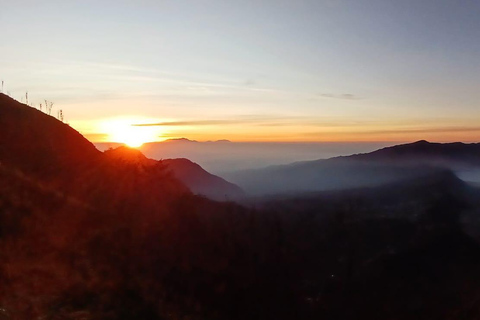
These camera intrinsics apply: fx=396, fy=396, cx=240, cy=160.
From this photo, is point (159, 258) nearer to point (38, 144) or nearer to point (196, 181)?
point (38, 144)

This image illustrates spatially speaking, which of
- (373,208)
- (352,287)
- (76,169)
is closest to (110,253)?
(76,169)

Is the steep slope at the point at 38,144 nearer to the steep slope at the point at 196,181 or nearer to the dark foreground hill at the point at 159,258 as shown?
the dark foreground hill at the point at 159,258

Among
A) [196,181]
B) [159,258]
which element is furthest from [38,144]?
[196,181]

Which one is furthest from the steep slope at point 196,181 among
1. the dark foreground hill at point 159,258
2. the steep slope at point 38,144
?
the steep slope at point 38,144

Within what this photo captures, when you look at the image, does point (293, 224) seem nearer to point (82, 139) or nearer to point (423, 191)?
point (82, 139)

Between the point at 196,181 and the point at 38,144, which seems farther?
the point at 196,181

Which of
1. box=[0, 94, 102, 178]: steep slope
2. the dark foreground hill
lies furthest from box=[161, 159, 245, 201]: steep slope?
box=[0, 94, 102, 178]: steep slope

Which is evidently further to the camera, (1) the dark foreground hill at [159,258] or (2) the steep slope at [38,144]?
(2) the steep slope at [38,144]

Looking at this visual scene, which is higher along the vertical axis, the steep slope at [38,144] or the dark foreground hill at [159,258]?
the steep slope at [38,144]
